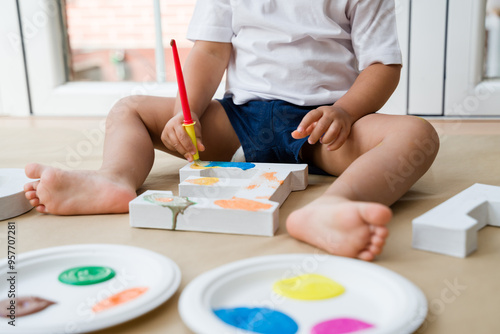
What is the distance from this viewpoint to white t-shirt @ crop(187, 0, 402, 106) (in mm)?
915

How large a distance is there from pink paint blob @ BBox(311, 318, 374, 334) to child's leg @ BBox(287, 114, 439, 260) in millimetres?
115

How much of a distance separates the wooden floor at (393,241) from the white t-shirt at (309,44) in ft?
0.55

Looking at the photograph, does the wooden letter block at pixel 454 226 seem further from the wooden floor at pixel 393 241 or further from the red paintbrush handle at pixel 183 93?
the red paintbrush handle at pixel 183 93

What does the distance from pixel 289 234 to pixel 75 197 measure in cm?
31

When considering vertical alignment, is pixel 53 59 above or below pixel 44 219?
above

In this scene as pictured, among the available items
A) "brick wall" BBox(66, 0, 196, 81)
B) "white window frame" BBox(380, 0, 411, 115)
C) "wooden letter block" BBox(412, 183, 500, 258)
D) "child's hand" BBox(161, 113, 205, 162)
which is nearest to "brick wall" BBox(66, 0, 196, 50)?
"brick wall" BBox(66, 0, 196, 81)

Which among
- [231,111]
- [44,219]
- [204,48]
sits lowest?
[44,219]

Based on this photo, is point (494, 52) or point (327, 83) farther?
point (494, 52)

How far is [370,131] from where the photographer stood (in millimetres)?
812

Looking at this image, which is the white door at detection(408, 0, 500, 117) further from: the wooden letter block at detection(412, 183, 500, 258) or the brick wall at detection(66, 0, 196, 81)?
the wooden letter block at detection(412, 183, 500, 258)

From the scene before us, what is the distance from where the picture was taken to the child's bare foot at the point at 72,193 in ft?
2.47

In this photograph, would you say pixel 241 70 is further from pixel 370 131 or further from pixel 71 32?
pixel 71 32

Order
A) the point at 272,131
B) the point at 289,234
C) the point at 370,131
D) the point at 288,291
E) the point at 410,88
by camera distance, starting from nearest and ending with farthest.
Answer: the point at 288,291 → the point at 289,234 → the point at 370,131 → the point at 272,131 → the point at 410,88

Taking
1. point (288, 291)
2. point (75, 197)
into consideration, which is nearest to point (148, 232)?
point (75, 197)
